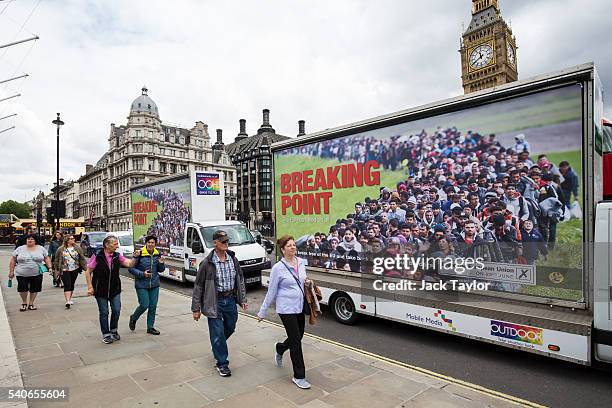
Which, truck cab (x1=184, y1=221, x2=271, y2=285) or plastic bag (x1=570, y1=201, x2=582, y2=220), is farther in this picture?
truck cab (x1=184, y1=221, x2=271, y2=285)

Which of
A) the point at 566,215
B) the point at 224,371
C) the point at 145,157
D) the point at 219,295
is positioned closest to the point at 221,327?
the point at 219,295

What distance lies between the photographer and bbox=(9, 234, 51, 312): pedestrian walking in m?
8.20

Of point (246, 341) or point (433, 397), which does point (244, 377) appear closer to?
point (246, 341)

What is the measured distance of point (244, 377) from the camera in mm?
4832

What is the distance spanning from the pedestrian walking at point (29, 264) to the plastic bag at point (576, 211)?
32.7 ft

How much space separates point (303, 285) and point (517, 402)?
9.22ft

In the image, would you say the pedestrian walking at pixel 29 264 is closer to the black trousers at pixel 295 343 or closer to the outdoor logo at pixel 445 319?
the black trousers at pixel 295 343

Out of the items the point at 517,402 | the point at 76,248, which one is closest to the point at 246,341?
the point at 517,402

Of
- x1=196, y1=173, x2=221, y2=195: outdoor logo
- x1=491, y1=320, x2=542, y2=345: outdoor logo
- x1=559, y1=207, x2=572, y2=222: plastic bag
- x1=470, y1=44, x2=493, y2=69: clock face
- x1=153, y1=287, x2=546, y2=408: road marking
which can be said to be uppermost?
x1=470, y1=44, x2=493, y2=69: clock face

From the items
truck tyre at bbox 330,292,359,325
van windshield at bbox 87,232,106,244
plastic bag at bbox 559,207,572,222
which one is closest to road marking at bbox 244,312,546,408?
truck tyre at bbox 330,292,359,325

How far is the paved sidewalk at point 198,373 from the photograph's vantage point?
13.8ft

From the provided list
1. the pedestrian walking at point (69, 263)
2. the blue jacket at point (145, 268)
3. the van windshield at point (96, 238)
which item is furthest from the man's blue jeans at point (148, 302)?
the van windshield at point (96, 238)

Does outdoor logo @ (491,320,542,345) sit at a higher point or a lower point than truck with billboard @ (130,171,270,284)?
lower

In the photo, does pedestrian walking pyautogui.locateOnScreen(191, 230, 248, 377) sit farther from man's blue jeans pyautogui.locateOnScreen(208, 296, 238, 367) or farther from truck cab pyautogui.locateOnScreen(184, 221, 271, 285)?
truck cab pyautogui.locateOnScreen(184, 221, 271, 285)
